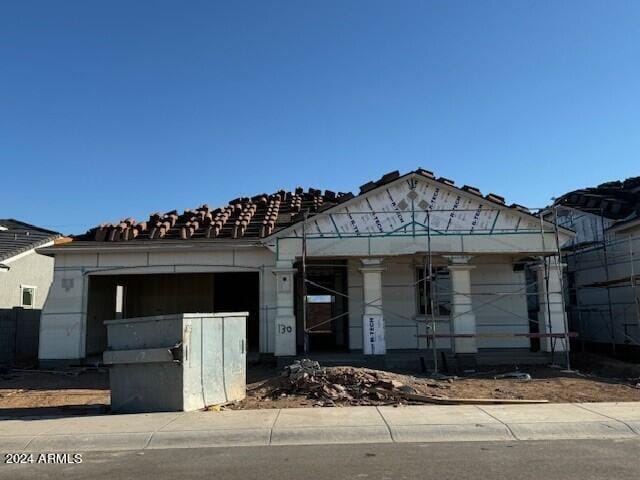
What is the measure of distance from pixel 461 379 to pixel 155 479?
8638 millimetres

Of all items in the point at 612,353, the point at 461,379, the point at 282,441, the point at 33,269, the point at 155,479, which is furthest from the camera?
the point at 33,269

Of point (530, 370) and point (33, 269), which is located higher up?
point (33, 269)

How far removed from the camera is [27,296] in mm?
22750

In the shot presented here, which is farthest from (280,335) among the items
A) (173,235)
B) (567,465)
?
(567,465)

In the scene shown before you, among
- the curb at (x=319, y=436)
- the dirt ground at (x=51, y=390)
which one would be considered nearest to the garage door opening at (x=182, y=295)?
the dirt ground at (x=51, y=390)

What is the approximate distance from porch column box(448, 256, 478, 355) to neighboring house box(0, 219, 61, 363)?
14020 mm

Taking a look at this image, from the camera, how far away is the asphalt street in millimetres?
6117

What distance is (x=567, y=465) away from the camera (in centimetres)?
637

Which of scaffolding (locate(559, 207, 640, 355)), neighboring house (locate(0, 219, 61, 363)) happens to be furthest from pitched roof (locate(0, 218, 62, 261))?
scaffolding (locate(559, 207, 640, 355))

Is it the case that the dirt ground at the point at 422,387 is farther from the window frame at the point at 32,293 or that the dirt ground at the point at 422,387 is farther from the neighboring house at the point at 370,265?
the window frame at the point at 32,293

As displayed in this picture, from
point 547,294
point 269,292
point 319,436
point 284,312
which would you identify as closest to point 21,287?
point 269,292

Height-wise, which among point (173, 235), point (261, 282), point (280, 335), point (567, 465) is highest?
point (173, 235)

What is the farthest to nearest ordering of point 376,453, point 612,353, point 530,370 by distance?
point 612,353, point 530,370, point 376,453

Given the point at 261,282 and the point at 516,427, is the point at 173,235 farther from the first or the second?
the point at 516,427
